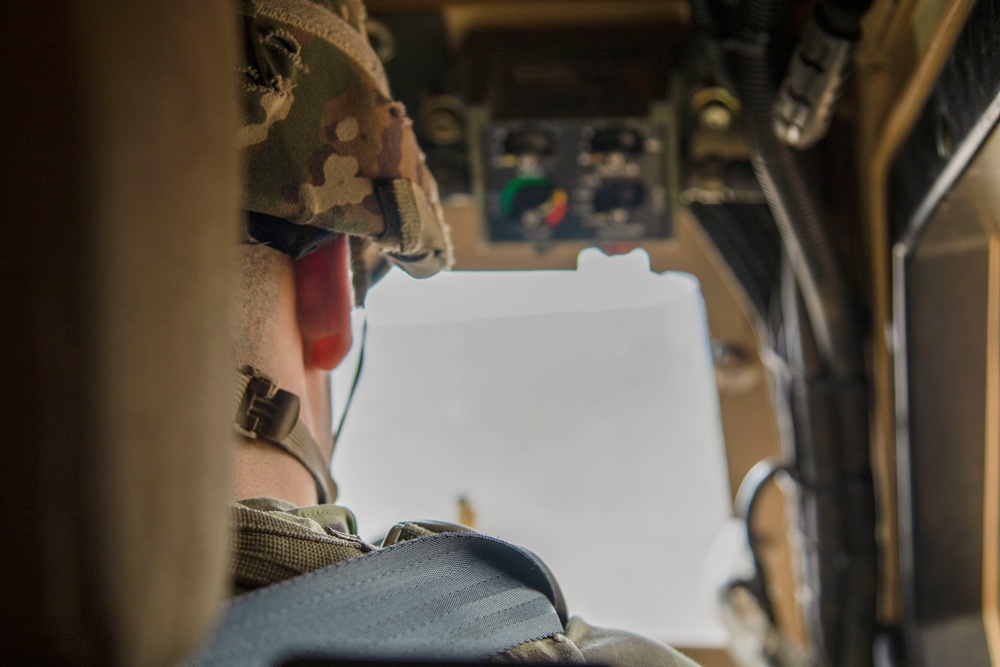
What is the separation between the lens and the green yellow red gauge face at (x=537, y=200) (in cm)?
202

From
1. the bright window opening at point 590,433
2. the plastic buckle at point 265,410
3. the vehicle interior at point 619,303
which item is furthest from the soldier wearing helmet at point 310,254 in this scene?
the bright window opening at point 590,433

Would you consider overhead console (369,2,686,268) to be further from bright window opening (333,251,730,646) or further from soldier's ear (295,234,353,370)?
soldier's ear (295,234,353,370)

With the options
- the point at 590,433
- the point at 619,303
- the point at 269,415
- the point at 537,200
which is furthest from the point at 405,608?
the point at 590,433

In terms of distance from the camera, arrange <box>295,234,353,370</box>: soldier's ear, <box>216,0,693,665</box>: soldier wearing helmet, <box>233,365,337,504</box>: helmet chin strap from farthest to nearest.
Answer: <box>295,234,353,370</box>: soldier's ear → <box>233,365,337,504</box>: helmet chin strap → <box>216,0,693,665</box>: soldier wearing helmet

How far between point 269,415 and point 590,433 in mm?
1591

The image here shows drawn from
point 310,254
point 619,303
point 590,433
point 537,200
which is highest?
point 310,254

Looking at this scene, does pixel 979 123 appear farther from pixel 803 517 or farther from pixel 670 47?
pixel 803 517

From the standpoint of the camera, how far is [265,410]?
99cm

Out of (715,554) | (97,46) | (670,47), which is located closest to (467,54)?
(670,47)

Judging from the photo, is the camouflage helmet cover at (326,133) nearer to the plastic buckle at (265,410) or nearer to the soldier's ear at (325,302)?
the soldier's ear at (325,302)

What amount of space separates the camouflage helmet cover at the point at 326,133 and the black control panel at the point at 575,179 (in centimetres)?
91

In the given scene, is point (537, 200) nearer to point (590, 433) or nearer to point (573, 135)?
point (573, 135)

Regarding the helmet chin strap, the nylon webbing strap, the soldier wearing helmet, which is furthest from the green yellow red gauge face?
the nylon webbing strap

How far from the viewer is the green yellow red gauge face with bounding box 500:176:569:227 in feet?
6.63
